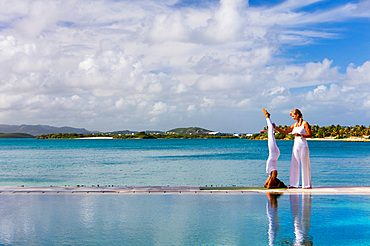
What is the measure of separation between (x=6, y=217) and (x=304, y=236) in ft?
22.0

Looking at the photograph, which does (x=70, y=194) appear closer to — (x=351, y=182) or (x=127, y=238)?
(x=127, y=238)

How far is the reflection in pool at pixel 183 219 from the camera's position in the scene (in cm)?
757

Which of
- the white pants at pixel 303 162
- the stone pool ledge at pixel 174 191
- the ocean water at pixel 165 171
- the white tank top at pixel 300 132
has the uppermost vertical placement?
the white tank top at pixel 300 132

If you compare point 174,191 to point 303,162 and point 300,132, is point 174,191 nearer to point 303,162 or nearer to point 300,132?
point 303,162

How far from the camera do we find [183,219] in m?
9.20

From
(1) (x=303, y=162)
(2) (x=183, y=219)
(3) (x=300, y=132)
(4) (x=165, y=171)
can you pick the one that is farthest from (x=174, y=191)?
(4) (x=165, y=171)

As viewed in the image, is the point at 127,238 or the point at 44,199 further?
the point at 44,199

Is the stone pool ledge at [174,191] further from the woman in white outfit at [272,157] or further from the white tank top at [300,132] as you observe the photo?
the white tank top at [300,132]

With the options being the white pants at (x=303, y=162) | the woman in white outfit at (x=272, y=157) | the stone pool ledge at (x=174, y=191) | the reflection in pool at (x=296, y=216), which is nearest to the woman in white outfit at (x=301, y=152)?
the white pants at (x=303, y=162)

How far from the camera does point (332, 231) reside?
8.20 m

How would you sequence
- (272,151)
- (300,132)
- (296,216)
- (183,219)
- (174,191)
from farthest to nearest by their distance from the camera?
1. (272,151)
2. (300,132)
3. (174,191)
4. (296,216)
5. (183,219)

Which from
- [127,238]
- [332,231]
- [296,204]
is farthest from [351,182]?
[127,238]

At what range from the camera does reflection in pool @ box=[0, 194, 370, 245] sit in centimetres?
757

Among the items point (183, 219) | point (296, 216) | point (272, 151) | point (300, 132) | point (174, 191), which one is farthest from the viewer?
point (272, 151)
